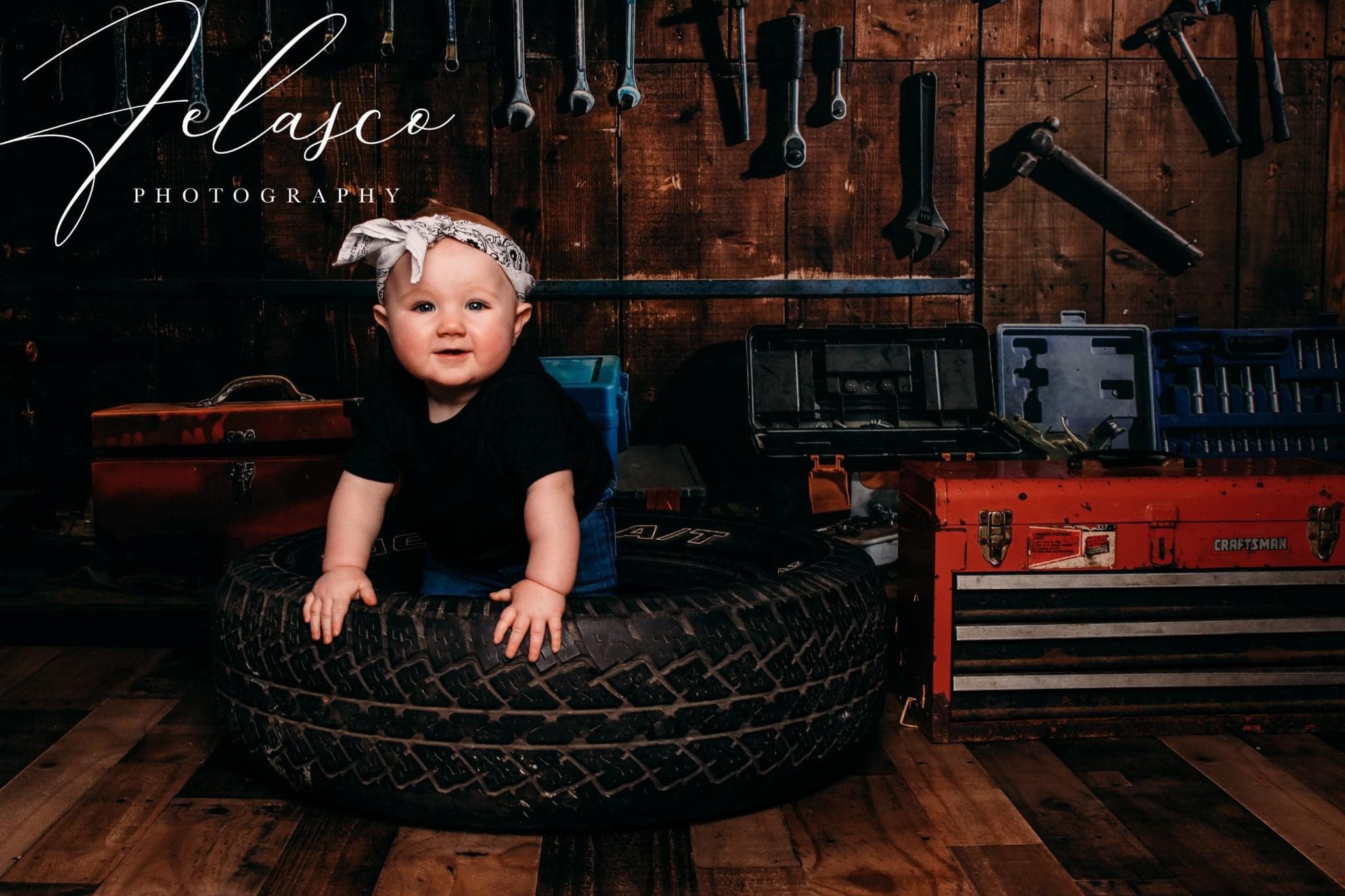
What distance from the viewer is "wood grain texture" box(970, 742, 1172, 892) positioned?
1362 mm

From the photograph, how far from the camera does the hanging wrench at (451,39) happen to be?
3264mm

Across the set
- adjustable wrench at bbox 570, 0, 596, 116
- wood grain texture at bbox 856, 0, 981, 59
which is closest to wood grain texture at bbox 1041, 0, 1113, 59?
wood grain texture at bbox 856, 0, 981, 59

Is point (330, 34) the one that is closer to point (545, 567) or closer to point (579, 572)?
point (579, 572)

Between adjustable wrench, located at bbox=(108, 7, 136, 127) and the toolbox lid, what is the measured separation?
2.82 m

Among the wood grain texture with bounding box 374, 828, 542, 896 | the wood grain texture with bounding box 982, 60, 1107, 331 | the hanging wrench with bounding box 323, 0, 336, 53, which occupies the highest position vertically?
the hanging wrench with bounding box 323, 0, 336, 53

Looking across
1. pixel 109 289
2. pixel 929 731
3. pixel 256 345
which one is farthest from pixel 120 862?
pixel 109 289

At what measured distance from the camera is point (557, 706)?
54.2 inches

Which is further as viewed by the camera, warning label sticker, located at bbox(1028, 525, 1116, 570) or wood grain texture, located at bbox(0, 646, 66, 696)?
wood grain texture, located at bbox(0, 646, 66, 696)

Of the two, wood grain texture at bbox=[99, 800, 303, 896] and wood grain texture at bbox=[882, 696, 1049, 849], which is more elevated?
wood grain texture at bbox=[99, 800, 303, 896]

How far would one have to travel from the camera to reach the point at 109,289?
11.2 ft

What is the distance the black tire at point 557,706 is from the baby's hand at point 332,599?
2 centimetres

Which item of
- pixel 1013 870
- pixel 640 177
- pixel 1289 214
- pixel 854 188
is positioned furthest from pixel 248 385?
pixel 1289 214

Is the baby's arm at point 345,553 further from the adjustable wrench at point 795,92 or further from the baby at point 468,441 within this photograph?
the adjustable wrench at point 795,92

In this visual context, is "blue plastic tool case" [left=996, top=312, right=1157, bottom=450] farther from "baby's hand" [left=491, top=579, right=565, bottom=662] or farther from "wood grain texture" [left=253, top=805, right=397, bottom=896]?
"wood grain texture" [left=253, top=805, right=397, bottom=896]
